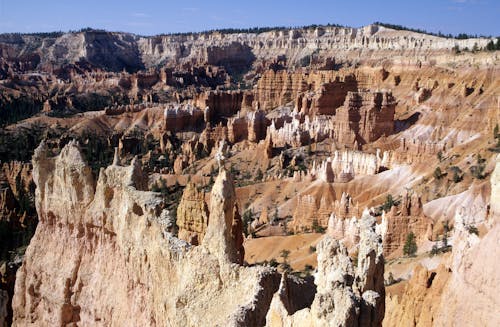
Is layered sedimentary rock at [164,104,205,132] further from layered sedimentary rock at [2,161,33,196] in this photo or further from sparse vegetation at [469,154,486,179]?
sparse vegetation at [469,154,486,179]

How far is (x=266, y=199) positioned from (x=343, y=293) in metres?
39.5

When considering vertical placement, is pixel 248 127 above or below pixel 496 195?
below

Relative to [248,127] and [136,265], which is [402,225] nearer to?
[136,265]

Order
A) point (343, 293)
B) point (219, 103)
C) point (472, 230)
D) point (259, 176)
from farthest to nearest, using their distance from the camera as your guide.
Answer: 1. point (219, 103)
2. point (259, 176)
3. point (472, 230)
4. point (343, 293)

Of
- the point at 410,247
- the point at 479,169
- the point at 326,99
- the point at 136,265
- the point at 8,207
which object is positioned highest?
the point at 326,99

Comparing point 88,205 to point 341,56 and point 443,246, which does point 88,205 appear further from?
point 341,56

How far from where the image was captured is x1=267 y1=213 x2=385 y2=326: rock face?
8.16 meters

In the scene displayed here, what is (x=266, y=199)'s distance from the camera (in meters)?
47.9

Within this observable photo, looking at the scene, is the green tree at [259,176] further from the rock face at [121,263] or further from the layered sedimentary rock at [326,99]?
the rock face at [121,263]

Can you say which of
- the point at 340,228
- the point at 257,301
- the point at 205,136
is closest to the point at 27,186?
the point at 205,136

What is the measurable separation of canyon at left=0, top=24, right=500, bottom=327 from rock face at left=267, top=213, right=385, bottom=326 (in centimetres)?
4

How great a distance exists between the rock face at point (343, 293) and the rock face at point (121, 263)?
3.17ft

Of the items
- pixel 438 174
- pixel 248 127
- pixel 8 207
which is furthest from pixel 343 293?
pixel 248 127

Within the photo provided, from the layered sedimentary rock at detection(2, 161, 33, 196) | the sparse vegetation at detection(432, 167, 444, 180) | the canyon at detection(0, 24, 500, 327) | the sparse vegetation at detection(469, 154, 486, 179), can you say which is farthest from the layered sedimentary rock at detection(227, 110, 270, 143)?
the sparse vegetation at detection(469, 154, 486, 179)
